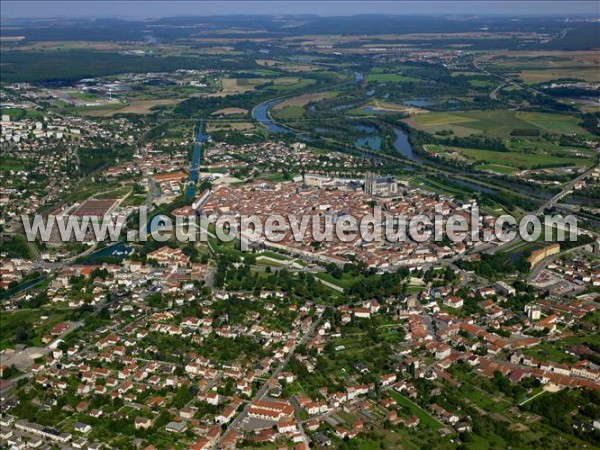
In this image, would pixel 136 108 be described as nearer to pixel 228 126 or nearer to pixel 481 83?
pixel 228 126

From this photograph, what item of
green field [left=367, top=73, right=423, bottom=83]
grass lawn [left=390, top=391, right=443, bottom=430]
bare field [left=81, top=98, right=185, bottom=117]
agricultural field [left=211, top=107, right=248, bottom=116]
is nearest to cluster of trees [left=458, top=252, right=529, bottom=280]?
grass lawn [left=390, top=391, right=443, bottom=430]

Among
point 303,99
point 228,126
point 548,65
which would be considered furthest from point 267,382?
point 548,65

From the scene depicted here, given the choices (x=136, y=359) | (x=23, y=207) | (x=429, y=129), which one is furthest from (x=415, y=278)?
(x=429, y=129)

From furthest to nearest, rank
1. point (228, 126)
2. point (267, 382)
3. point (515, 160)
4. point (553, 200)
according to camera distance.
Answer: point (228, 126) < point (515, 160) < point (553, 200) < point (267, 382)

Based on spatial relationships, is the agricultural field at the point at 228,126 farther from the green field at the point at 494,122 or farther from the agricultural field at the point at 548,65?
the agricultural field at the point at 548,65

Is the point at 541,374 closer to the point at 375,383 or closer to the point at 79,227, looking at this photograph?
the point at 375,383

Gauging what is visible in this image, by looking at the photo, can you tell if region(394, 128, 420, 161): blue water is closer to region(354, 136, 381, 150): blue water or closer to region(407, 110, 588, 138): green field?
region(354, 136, 381, 150): blue water
